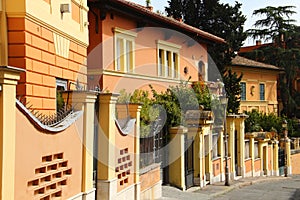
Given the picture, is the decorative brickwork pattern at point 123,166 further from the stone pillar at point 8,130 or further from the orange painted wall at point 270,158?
the orange painted wall at point 270,158

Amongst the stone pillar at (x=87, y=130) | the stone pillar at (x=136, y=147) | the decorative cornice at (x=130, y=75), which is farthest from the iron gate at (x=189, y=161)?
the stone pillar at (x=87, y=130)

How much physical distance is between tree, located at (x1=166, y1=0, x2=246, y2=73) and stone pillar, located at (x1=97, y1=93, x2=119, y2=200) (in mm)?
21710

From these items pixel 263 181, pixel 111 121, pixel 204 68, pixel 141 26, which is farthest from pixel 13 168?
pixel 204 68

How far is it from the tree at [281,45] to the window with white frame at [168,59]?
80.1 ft

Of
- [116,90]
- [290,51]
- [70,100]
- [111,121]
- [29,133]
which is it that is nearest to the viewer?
[29,133]

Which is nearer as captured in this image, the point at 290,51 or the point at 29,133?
the point at 29,133

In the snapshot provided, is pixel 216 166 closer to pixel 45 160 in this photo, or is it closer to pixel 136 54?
pixel 136 54

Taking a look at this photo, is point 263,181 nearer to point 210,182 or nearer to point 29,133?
point 210,182

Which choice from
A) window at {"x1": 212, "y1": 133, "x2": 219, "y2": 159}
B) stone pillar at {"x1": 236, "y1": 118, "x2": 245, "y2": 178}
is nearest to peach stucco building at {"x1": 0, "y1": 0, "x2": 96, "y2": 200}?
window at {"x1": 212, "y1": 133, "x2": 219, "y2": 159}

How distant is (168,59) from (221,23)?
10.6 m

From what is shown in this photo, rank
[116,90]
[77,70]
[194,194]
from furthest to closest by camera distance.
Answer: [116,90] → [194,194] → [77,70]

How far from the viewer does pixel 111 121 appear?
9.70 m

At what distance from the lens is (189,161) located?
16500 millimetres

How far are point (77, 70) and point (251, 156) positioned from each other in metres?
13.7
